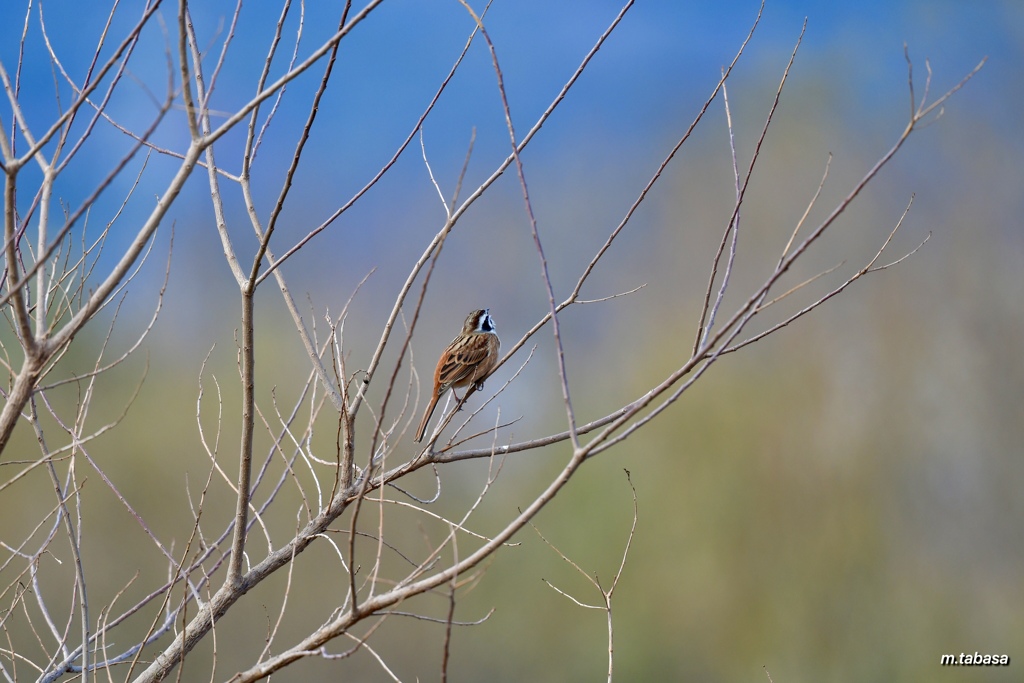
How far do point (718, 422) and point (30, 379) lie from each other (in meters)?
6.95

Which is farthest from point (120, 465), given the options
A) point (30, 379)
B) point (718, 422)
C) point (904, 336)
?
point (904, 336)

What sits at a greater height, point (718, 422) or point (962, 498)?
point (718, 422)

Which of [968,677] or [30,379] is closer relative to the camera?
[30,379]

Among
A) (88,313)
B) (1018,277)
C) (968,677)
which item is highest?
(1018,277)

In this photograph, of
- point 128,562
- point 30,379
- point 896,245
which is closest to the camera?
point 30,379

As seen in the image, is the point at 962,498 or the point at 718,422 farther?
the point at 718,422

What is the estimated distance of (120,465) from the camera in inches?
279

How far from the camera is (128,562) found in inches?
276

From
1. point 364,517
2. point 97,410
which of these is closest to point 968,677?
point 364,517

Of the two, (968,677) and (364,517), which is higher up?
(364,517)

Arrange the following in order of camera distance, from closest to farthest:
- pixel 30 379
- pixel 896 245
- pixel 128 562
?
pixel 30 379, pixel 128 562, pixel 896 245

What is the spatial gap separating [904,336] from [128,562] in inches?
280

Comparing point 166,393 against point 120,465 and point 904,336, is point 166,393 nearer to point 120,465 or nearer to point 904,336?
point 120,465

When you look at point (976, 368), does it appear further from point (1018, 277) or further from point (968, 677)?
point (968, 677)
